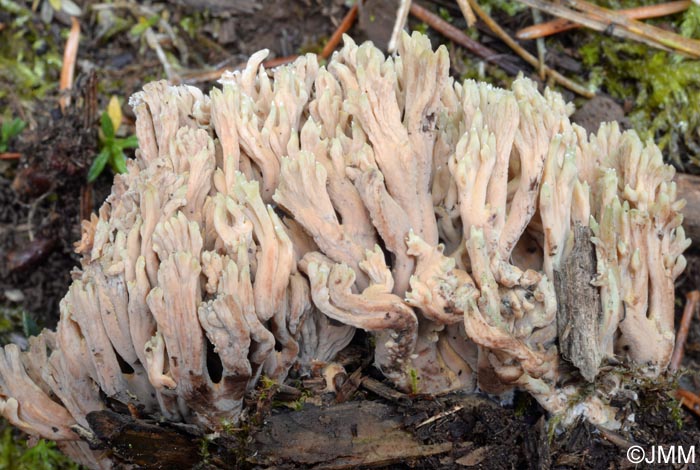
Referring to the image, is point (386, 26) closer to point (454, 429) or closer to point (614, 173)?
point (614, 173)

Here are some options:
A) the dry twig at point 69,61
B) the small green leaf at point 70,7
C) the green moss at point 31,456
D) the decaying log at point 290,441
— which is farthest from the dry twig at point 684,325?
the small green leaf at point 70,7

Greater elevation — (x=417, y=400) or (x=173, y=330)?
(x=173, y=330)

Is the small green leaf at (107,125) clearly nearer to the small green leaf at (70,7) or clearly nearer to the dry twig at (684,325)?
the small green leaf at (70,7)

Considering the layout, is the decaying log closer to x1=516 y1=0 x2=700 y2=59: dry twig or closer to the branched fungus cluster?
the branched fungus cluster

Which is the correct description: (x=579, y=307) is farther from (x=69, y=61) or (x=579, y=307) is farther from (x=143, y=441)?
(x=69, y=61)

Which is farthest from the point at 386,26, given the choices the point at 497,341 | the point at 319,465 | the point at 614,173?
the point at 319,465
